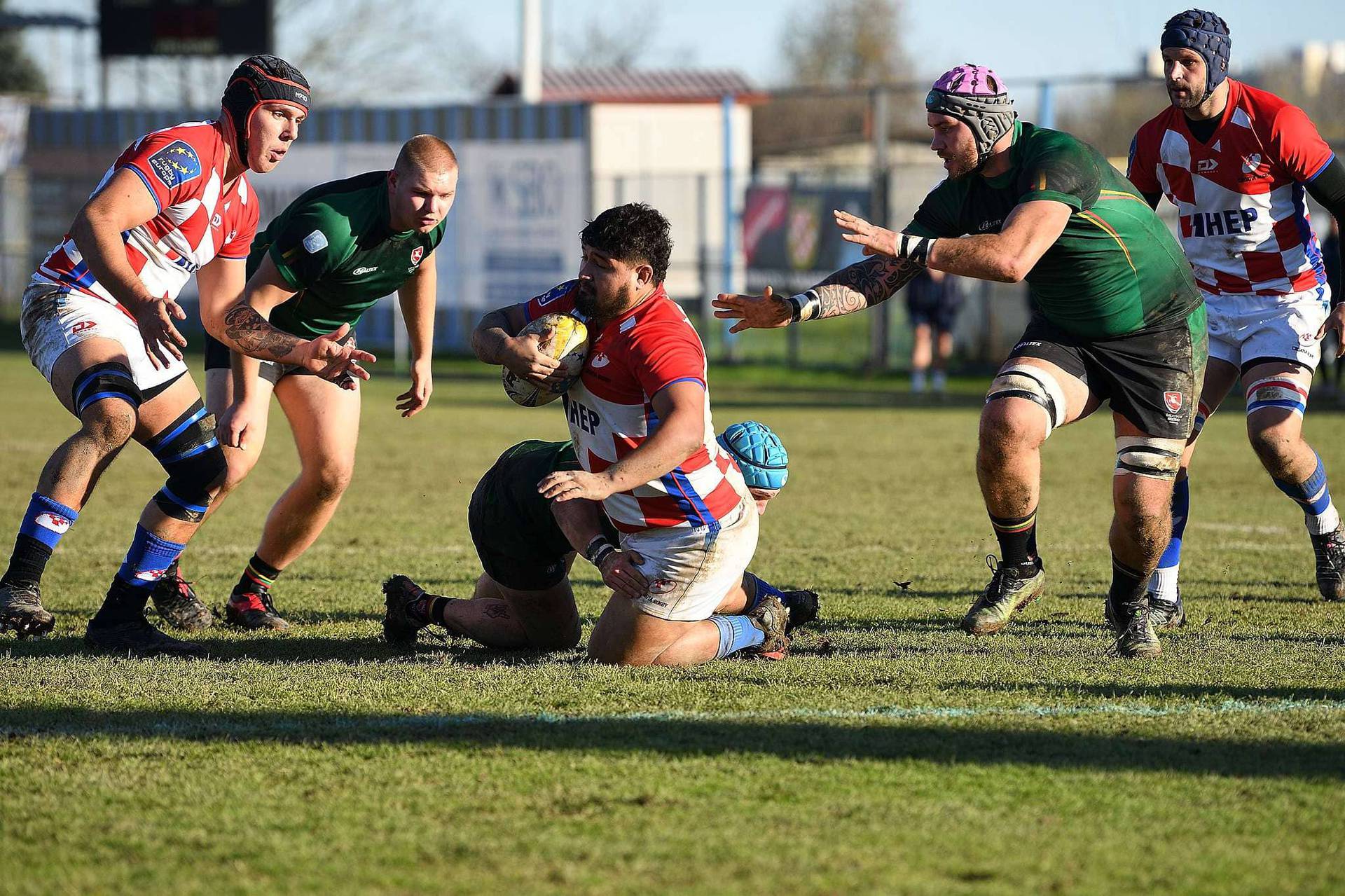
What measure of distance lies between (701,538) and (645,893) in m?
2.00

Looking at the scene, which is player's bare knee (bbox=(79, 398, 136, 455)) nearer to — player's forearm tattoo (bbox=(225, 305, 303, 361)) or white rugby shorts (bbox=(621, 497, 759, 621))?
player's forearm tattoo (bbox=(225, 305, 303, 361))

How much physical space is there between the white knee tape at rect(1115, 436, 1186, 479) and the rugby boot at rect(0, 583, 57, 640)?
3906 millimetres

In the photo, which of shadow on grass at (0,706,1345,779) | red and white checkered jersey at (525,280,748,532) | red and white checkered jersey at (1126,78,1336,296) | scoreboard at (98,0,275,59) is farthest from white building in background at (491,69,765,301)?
shadow on grass at (0,706,1345,779)

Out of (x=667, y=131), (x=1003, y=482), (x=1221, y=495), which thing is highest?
(x=667, y=131)

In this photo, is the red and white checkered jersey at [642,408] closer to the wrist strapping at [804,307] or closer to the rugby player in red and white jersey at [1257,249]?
the wrist strapping at [804,307]

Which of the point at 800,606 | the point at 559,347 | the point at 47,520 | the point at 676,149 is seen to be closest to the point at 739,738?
the point at 559,347

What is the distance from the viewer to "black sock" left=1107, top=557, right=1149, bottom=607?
544cm

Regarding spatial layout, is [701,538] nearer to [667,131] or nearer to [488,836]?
[488,836]

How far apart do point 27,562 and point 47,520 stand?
7.2 inches

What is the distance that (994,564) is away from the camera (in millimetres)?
6172

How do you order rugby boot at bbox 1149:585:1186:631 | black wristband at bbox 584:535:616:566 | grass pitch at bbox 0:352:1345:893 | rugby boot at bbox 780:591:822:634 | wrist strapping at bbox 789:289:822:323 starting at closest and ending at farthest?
grass pitch at bbox 0:352:1345:893 → black wristband at bbox 584:535:616:566 → wrist strapping at bbox 789:289:822:323 → rugby boot at bbox 780:591:822:634 → rugby boot at bbox 1149:585:1186:631

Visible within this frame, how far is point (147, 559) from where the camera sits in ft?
18.5

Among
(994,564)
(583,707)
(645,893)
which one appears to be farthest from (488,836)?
(994,564)

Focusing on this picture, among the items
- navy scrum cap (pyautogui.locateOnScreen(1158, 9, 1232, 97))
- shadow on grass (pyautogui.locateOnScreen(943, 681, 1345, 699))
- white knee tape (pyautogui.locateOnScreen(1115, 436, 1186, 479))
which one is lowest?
shadow on grass (pyautogui.locateOnScreen(943, 681, 1345, 699))
